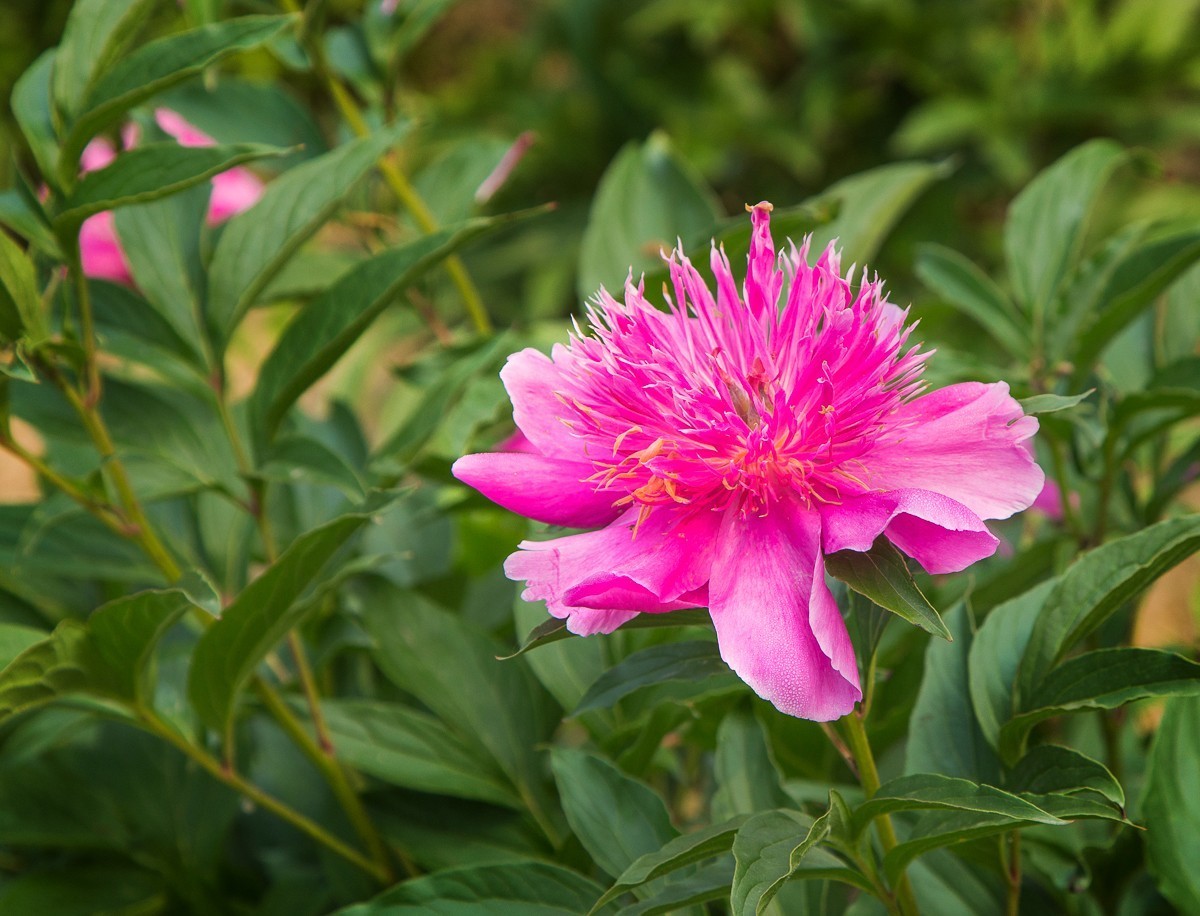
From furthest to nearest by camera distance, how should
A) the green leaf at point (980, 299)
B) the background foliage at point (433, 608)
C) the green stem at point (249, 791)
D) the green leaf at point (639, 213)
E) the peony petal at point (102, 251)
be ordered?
the peony petal at point (102, 251)
the green leaf at point (639, 213)
the green leaf at point (980, 299)
the green stem at point (249, 791)
the background foliage at point (433, 608)

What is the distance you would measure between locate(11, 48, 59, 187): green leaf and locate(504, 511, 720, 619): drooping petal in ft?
1.04

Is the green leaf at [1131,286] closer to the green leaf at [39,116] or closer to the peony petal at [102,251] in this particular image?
the green leaf at [39,116]

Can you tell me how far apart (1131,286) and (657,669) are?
0.38 meters

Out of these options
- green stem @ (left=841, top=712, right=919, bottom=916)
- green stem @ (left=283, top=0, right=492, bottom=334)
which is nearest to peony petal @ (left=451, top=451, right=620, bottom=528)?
green stem @ (left=841, top=712, right=919, bottom=916)

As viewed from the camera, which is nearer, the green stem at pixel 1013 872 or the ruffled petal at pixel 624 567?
the ruffled petal at pixel 624 567

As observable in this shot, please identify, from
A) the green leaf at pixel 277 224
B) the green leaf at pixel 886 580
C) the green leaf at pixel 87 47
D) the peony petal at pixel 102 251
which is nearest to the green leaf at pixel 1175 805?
the green leaf at pixel 886 580

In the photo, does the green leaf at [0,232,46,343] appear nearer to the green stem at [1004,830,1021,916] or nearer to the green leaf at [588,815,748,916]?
the green leaf at [588,815,748,916]

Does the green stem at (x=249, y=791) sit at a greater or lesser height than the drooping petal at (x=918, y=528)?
lesser

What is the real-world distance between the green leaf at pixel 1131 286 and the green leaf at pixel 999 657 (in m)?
0.17

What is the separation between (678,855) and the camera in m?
0.40

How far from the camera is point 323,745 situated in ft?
2.11

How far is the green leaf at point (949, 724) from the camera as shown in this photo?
1.66 feet

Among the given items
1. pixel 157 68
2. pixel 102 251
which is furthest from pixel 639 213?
pixel 102 251

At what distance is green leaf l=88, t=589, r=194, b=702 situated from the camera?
500 mm
